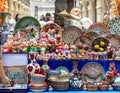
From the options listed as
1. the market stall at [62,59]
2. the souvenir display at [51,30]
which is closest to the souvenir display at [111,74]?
the market stall at [62,59]

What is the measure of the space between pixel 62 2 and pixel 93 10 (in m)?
12.6

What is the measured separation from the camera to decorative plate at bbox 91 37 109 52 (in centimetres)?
410

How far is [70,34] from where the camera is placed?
172 inches

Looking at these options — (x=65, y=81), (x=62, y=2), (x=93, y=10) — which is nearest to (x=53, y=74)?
(x=65, y=81)

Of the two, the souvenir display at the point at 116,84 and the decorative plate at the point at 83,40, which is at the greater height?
the decorative plate at the point at 83,40

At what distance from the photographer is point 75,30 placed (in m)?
4.39

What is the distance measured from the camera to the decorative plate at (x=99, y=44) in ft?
13.5

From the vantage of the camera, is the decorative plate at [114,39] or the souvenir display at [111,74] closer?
the souvenir display at [111,74]

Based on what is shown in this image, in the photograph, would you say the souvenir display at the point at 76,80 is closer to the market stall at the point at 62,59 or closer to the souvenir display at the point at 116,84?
the market stall at the point at 62,59

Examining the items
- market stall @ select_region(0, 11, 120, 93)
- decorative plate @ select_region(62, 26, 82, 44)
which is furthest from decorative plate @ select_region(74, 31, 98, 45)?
decorative plate @ select_region(62, 26, 82, 44)

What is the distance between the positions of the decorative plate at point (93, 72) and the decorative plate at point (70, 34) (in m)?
0.61

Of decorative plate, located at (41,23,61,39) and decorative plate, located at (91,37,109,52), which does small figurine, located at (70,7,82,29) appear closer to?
decorative plate, located at (41,23,61,39)

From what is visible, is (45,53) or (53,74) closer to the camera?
(53,74)

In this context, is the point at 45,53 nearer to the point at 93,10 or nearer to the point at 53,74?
the point at 53,74
